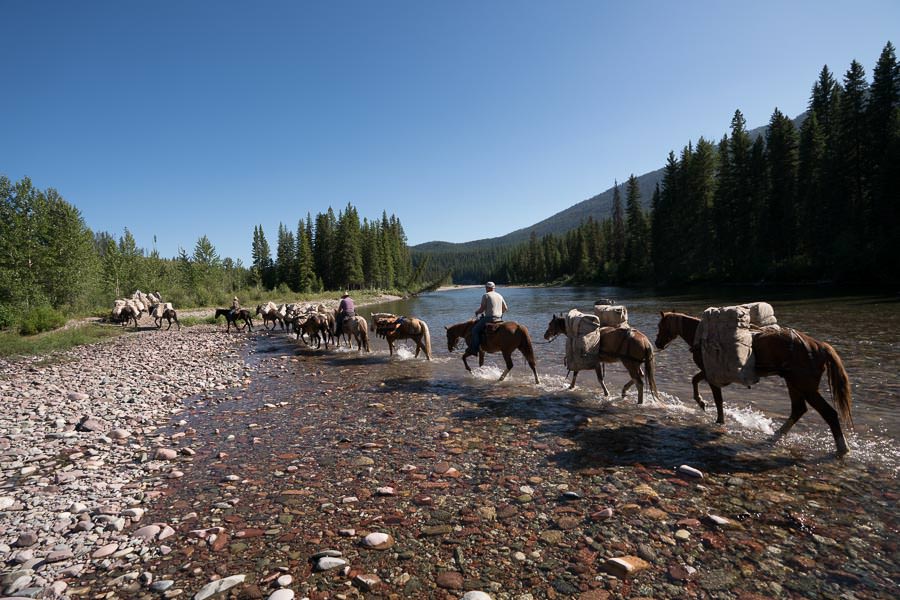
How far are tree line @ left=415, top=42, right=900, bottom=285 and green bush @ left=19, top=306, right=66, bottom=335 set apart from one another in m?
67.0

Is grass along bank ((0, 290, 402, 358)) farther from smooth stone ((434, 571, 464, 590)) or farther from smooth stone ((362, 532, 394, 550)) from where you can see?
smooth stone ((434, 571, 464, 590))

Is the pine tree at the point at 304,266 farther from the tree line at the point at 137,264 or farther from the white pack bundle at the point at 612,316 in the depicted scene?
the white pack bundle at the point at 612,316

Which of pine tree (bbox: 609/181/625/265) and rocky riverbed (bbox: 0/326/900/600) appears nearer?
rocky riverbed (bbox: 0/326/900/600)

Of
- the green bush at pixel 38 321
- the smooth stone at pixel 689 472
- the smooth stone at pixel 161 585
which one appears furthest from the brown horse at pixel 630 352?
the green bush at pixel 38 321

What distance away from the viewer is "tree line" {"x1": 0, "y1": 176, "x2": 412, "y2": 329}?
30328 mm

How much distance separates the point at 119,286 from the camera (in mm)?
50344

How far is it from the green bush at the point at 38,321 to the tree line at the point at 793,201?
2637 inches

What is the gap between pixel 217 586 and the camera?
348 centimetres

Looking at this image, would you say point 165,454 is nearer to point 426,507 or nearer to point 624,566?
point 426,507

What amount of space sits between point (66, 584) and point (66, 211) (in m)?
49.0

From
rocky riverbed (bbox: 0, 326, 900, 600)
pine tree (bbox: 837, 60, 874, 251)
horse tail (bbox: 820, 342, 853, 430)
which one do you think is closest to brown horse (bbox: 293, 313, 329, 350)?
rocky riverbed (bbox: 0, 326, 900, 600)

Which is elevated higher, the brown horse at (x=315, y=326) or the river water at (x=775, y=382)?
the brown horse at (x=315, y=326)

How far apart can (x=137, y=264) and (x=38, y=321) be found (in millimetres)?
37470

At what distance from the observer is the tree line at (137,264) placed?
30328 mm
